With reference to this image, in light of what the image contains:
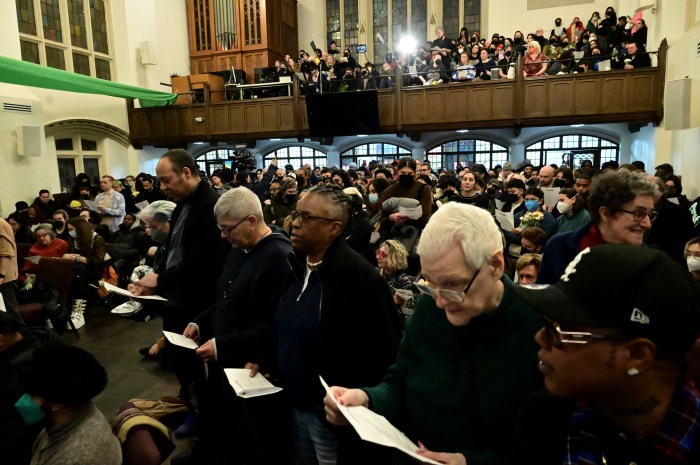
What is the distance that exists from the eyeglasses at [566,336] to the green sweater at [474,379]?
0.26 metres

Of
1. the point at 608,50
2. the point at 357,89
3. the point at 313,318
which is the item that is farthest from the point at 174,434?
the point at 608,50

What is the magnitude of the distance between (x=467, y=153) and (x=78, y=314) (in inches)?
456

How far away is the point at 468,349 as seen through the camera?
124cm

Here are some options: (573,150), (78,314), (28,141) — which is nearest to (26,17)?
(28,141)

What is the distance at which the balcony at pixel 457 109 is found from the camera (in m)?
9.93

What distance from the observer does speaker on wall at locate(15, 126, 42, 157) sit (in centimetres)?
911

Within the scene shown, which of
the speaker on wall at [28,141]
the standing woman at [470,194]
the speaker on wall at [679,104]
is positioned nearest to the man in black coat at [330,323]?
the standing woman at [470,194]

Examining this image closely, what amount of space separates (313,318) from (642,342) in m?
1.21

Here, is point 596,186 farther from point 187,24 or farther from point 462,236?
point 187,24

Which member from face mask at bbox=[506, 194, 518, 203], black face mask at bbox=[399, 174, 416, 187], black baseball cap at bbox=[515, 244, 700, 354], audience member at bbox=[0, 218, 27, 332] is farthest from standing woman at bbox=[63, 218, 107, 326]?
black baseball cap at bbox=[515, 244, 700, 354]

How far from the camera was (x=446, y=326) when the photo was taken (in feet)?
4.23

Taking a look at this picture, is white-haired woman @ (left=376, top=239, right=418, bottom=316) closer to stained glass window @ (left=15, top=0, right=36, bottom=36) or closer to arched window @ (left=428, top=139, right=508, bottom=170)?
stained glass window @ (left=15, top=0, right=36, bottom=36)

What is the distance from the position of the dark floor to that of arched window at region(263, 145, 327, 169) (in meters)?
10.2

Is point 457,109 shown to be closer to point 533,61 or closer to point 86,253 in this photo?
point 533,61
